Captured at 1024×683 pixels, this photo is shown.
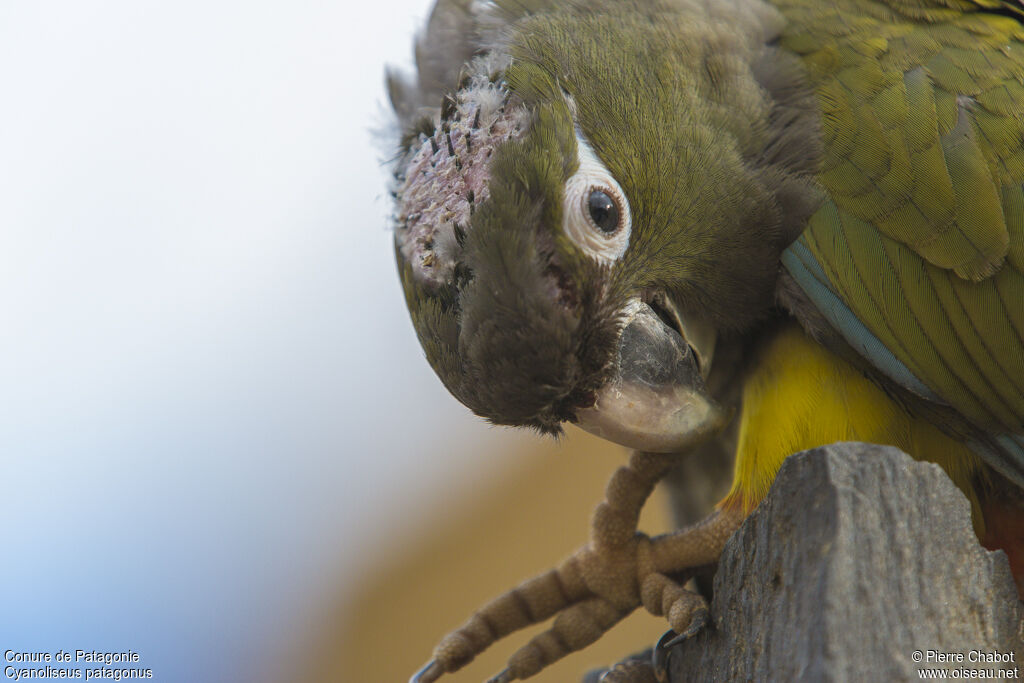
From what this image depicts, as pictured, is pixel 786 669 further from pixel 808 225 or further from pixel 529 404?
pixel 808 225

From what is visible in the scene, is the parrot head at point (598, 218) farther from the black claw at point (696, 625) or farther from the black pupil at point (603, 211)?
the black claw at point (696, 625)

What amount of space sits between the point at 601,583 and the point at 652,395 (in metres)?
0.56

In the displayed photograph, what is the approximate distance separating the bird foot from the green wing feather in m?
0.50

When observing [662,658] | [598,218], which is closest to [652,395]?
[598,218]

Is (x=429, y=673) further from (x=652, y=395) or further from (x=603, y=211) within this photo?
(x=603, y=211)

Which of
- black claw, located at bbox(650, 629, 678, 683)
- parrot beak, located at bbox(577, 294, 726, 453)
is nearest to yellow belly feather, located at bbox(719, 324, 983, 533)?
parrot beak, located at bbox(577, 294, 726, 453)

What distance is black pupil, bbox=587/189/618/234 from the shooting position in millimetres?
1589

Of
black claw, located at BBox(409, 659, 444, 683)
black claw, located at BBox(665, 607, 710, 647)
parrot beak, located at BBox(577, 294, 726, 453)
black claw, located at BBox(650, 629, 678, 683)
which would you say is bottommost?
black claw, located at BBox(409, 659, 444, 683)

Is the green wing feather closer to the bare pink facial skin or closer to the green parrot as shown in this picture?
the green parrot

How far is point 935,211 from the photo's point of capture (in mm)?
1668

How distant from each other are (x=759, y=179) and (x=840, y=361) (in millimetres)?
380

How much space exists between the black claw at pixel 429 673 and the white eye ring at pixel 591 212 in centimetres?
90

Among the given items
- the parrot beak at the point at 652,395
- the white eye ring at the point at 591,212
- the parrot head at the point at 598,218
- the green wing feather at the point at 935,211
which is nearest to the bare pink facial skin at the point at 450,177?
the parrot head at the point at 598,218

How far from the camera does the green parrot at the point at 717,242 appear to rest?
5.10 feet
